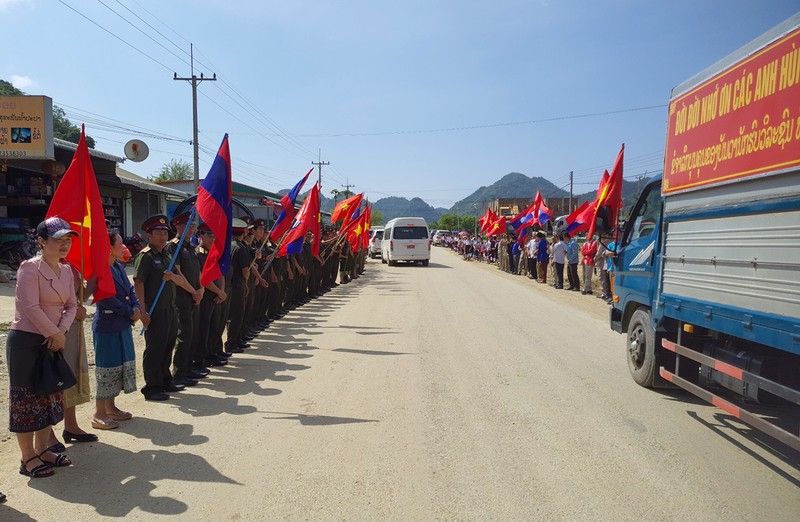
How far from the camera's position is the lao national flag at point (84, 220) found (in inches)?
171

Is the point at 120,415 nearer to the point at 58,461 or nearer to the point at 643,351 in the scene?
the point at 58,461

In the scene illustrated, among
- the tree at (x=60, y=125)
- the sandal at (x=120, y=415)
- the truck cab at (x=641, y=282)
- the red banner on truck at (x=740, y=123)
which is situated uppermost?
the tree at (x=60, y=125)

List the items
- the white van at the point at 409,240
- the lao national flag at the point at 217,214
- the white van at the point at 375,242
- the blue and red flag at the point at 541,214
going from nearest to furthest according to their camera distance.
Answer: the lao national flag at the point at 217,214, the blue and red flag at the point at 541,214, the white van at the point at 409,240, the white van at the point at 375,242

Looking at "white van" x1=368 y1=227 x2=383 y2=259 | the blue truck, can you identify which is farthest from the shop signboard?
"white van" x1=368 y1=227 x2=383 y2=259

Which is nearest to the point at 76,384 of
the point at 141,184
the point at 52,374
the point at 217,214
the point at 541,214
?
the point at 52,374

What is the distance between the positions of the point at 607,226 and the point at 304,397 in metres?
3.90

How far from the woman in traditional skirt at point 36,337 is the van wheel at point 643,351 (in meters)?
5.24

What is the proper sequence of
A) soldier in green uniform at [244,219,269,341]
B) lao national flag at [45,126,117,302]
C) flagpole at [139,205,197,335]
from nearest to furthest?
lao national flag at [45,126,117,302] → flagpole at [139,205,197,335] → soldier in green uniform at [244,219,269,341]

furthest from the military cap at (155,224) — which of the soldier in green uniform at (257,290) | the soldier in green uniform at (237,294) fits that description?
the soldier in green uniform at (257,290)

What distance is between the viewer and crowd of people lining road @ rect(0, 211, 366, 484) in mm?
3641

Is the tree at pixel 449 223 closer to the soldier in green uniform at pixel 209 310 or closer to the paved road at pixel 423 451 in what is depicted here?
the soldier in green uniform at pixel 209 310

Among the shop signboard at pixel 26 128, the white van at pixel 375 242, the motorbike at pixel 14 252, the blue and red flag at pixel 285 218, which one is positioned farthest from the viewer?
the white van at pixel 375 242

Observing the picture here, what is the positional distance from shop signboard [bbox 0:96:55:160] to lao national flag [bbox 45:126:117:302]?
12614mm

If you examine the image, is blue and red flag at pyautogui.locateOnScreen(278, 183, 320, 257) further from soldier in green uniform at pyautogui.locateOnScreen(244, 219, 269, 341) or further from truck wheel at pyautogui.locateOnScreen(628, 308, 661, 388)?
truck wheel at pyautogui.locateOnScreen(628, 308, 661, 388)
